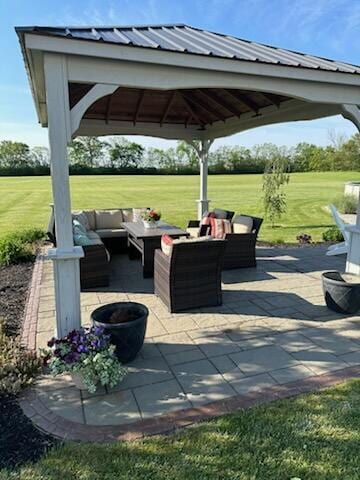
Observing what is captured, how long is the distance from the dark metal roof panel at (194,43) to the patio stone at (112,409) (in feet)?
9.76

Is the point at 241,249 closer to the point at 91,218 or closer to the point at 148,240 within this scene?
the point at 148,240

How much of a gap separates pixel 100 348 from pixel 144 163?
6127 centimetres

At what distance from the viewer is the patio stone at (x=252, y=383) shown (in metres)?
2.84

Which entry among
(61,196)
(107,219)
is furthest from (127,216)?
(61,196)

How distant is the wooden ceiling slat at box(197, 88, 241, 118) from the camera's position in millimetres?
6849

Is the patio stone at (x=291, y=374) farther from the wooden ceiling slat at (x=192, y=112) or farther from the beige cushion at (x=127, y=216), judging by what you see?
the wooden ceiling slat at (x=192, y=112)

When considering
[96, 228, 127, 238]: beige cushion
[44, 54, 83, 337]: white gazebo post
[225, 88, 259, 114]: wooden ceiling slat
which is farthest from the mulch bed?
[225, 88, 259, 114]: wooden ceiling slat

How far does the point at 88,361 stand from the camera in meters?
2.68

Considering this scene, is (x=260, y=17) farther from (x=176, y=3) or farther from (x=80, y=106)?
(x=80, y=106)

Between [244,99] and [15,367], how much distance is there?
5.77 m

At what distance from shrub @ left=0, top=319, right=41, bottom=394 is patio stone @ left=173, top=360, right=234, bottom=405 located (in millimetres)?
1269

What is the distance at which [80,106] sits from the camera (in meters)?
3.06

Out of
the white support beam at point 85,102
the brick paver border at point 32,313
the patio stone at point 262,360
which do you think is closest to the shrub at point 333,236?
the patio stone at point 262,360

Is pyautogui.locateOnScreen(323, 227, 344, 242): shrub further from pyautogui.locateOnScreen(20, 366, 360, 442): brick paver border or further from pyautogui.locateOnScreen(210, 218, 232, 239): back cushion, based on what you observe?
pyautogui.locateOnScreen(20, 366, 360, 442): brick paver border
